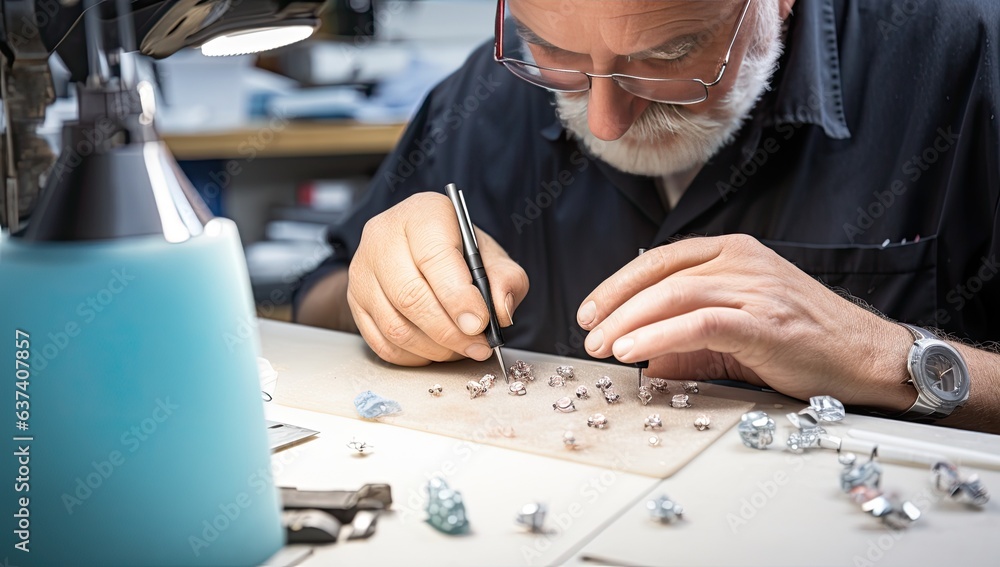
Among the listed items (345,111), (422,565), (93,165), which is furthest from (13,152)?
(345,111)

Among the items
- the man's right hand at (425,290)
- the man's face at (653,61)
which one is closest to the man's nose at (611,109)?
the man's face at (653,61)

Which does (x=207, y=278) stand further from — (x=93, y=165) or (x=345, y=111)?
(x=345, y=111)

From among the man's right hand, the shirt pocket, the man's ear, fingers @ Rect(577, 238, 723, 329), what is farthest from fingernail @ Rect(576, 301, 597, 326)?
the man's ear

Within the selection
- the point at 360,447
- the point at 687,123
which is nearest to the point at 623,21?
the point at 687,123

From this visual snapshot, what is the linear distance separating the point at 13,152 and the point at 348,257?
0.72 metres

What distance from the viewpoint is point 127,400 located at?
48cm

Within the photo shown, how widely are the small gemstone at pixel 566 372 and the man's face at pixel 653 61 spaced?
Answer: 341mm

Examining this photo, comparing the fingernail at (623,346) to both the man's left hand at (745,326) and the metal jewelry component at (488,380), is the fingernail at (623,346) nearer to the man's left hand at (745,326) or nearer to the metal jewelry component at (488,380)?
the man's left hand at (745,326)

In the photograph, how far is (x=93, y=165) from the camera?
18.1 inches

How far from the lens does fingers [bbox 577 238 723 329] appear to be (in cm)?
83

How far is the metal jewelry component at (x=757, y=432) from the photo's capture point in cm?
70

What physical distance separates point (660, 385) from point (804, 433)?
17 centimetres

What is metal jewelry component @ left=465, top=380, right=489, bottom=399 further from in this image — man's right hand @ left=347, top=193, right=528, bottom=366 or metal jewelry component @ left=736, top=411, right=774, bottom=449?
metal jewelry component @ left=736, top=411, right=774, bottom=449

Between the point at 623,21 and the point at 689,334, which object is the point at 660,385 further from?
the point at 623,21
